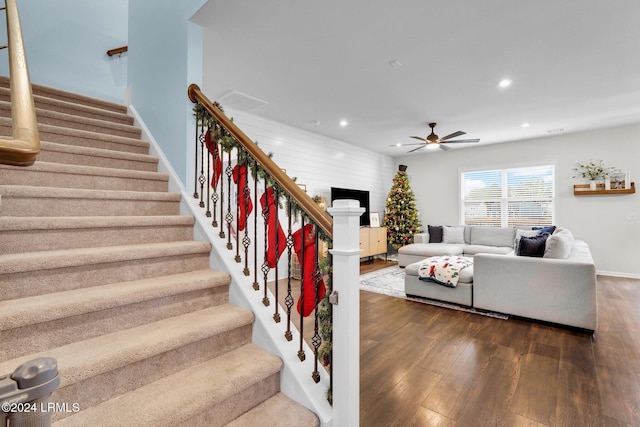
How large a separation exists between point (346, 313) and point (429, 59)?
118 inches

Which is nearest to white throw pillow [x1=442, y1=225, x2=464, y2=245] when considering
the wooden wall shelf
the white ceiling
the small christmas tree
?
the small christmas tree

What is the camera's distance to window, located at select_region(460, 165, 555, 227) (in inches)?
256

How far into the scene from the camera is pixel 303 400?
148cm

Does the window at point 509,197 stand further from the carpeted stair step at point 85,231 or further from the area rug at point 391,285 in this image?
the carpeted stair step at point 85,231

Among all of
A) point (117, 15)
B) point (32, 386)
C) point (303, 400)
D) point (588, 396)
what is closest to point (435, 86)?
point (588, 396)

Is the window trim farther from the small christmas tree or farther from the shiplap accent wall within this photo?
the shiplap accent wall

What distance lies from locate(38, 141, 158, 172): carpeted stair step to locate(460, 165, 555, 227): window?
6902 mm

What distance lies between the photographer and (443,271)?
3885mm

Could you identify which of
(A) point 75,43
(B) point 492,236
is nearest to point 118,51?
(A) point 75,43

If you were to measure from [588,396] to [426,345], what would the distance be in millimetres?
1097

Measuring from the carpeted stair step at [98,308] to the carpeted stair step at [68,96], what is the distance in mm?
2619

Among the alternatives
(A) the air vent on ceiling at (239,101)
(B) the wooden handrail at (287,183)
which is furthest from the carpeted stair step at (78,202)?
(A) the air vent on ceiling at (239,101)

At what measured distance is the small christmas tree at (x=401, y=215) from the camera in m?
7.58

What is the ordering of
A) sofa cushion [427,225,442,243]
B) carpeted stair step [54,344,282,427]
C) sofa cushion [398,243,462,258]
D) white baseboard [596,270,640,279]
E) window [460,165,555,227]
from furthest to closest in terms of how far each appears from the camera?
1. sofa cushion [427,225,442,243]
2. window [460,165,555,227]
3. sofa cushion [398,243,462,258]
4. white baseboard [596,270,640,279]
5. carpeted stair step [54,344,282,427]
